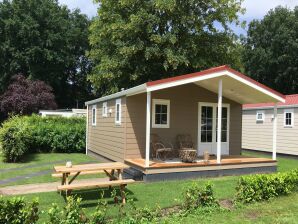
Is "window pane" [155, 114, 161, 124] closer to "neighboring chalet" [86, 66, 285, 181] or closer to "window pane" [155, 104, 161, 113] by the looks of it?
"neighboring chalet" [86, 66, 285, 181]

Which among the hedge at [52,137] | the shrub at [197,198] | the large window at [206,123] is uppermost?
the large window at [206,123]

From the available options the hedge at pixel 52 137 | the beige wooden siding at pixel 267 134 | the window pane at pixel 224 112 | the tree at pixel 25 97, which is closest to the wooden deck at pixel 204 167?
the window pane at pixel 224 112

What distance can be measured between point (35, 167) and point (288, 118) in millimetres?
11385

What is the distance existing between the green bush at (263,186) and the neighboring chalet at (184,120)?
105 inches

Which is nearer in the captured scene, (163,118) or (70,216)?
(70,216)

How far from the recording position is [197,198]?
21.9 feet

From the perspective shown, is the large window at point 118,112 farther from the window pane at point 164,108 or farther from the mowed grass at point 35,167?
the mowed grass at point 35,167

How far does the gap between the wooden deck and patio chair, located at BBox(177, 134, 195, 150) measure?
0.78 metres

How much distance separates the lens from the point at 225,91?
12516mm

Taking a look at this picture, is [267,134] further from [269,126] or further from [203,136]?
[203,136]

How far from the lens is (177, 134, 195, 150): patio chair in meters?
12.0

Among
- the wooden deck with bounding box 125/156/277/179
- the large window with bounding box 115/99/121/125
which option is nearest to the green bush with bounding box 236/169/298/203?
the wooden deck with bounding box 125/156/277/179

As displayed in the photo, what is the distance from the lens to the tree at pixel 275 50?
3170 centimetres

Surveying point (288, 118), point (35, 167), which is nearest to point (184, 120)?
point (35, 167)
